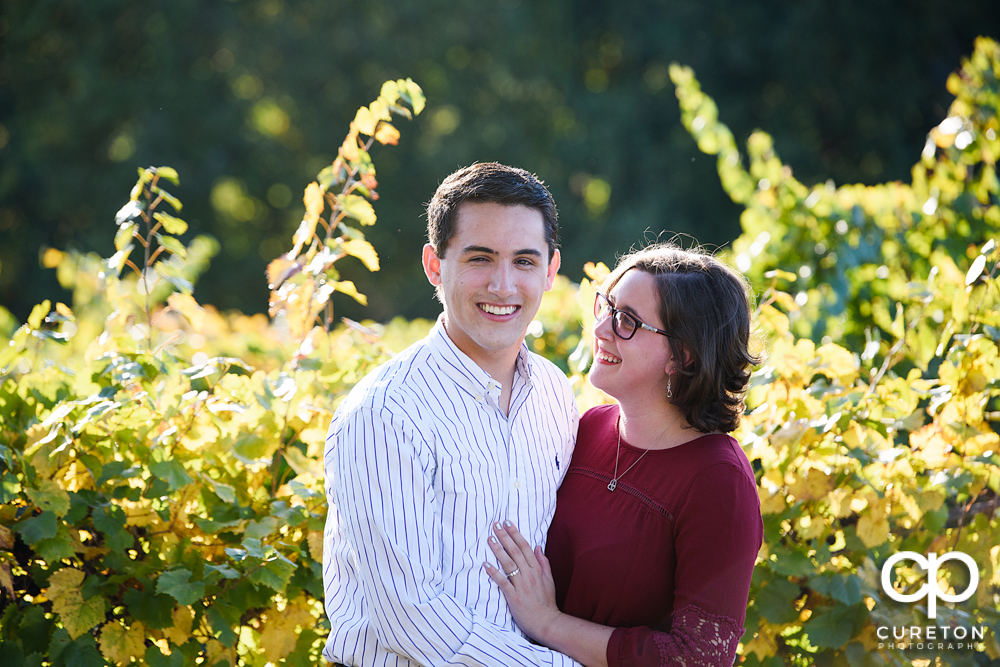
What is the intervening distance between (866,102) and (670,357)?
48.4 feet

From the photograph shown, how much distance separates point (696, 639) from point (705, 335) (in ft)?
2.38

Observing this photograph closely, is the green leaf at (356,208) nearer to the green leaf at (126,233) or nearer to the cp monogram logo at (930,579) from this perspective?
the green leaf at (126,233)

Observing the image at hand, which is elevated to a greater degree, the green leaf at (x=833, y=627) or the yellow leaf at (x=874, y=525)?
the yellow leaf at (x=874, y=525)

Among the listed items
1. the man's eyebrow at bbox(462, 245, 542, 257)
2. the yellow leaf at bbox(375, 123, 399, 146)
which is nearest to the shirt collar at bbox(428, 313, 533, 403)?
the man's eyebrow at bbox(462, 245, 542, 257)

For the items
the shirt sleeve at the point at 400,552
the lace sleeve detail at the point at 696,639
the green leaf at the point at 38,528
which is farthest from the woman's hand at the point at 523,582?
the green leaf at the point at 38,528

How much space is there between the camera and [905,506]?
7.92 ft

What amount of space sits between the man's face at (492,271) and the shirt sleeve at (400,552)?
0.39 meters

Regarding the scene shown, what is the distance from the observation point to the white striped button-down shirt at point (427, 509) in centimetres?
189

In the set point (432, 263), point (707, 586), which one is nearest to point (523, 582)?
point (707, 586)

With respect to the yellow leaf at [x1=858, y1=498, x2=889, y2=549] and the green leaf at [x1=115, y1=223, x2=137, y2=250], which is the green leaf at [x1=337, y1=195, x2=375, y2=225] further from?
the yellow leaf at [x1=858, y1=498, x2=889, y2=549]

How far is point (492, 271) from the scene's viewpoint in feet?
7.24

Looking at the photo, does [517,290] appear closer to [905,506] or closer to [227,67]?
[905,506]

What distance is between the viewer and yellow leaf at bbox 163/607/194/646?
7.48 feet

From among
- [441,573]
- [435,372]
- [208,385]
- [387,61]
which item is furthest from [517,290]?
[387,61]
